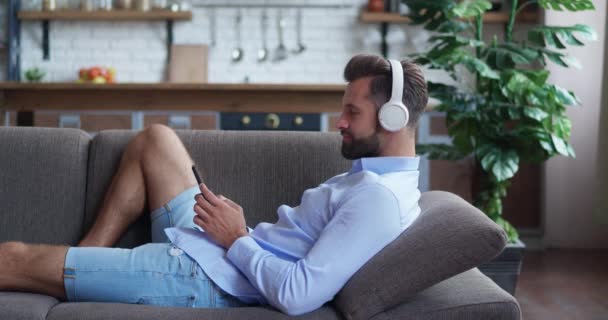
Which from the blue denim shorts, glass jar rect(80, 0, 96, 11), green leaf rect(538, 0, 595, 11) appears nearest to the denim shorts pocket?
the blue denim shorts

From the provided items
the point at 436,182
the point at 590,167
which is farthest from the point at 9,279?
the point at 590,167

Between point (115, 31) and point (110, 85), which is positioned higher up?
point (115, 31)

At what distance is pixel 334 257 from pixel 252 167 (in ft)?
2.46

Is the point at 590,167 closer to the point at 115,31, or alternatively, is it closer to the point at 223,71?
the point at 223,71

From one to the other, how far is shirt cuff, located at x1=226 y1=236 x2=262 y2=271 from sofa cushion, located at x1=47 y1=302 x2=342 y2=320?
107 millimetres

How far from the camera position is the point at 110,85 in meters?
4.57

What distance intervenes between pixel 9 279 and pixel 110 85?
2.77 metres

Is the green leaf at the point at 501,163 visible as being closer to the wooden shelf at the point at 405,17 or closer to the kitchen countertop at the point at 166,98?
the kitchen countertop at the point at 166,98

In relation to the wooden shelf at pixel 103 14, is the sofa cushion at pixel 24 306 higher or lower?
lower

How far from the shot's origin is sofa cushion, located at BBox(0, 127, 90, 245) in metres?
2.32

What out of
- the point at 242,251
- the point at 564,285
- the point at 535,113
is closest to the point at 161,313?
the point at 242,251

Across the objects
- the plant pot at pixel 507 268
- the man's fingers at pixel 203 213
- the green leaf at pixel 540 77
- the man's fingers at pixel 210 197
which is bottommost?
the plant pot at pixel 507 268

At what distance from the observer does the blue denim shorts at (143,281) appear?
1856 millimetres

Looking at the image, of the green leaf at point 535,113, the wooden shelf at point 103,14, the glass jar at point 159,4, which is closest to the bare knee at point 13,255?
the green leaf at point 535,113
